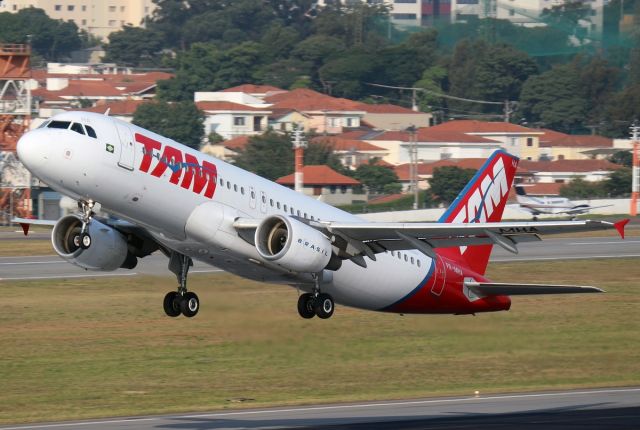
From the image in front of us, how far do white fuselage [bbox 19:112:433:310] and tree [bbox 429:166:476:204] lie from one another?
10282 cm

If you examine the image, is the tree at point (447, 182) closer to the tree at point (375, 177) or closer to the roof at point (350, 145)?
the tree at point (375, 177)

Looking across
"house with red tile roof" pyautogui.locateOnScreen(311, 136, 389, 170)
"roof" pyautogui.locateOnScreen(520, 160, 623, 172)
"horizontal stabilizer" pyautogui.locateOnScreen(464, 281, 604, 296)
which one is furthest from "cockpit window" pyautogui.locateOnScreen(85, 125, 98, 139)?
"roof" pyautogui.locateOnScreen(520, 160, 623, 172)

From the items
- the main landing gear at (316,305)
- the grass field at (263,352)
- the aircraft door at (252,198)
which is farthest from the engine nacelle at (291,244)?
the grass field at (263,352)

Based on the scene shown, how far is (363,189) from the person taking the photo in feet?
513

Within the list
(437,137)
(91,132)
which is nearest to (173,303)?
(91,132)

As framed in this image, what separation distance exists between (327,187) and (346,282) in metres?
103

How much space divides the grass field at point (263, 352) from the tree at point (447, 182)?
72.6 m

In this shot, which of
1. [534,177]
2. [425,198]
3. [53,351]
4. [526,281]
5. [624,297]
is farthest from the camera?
[534,177]

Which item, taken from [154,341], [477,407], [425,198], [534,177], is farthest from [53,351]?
[534,177]

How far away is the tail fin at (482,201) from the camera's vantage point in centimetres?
5234

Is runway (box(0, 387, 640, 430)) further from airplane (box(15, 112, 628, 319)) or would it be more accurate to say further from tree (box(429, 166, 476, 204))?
tree (box(429, 166, 476, 204))

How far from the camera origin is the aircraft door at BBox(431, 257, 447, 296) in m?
50.4

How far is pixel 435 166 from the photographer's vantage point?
563ft

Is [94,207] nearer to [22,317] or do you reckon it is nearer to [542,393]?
[542,393]
